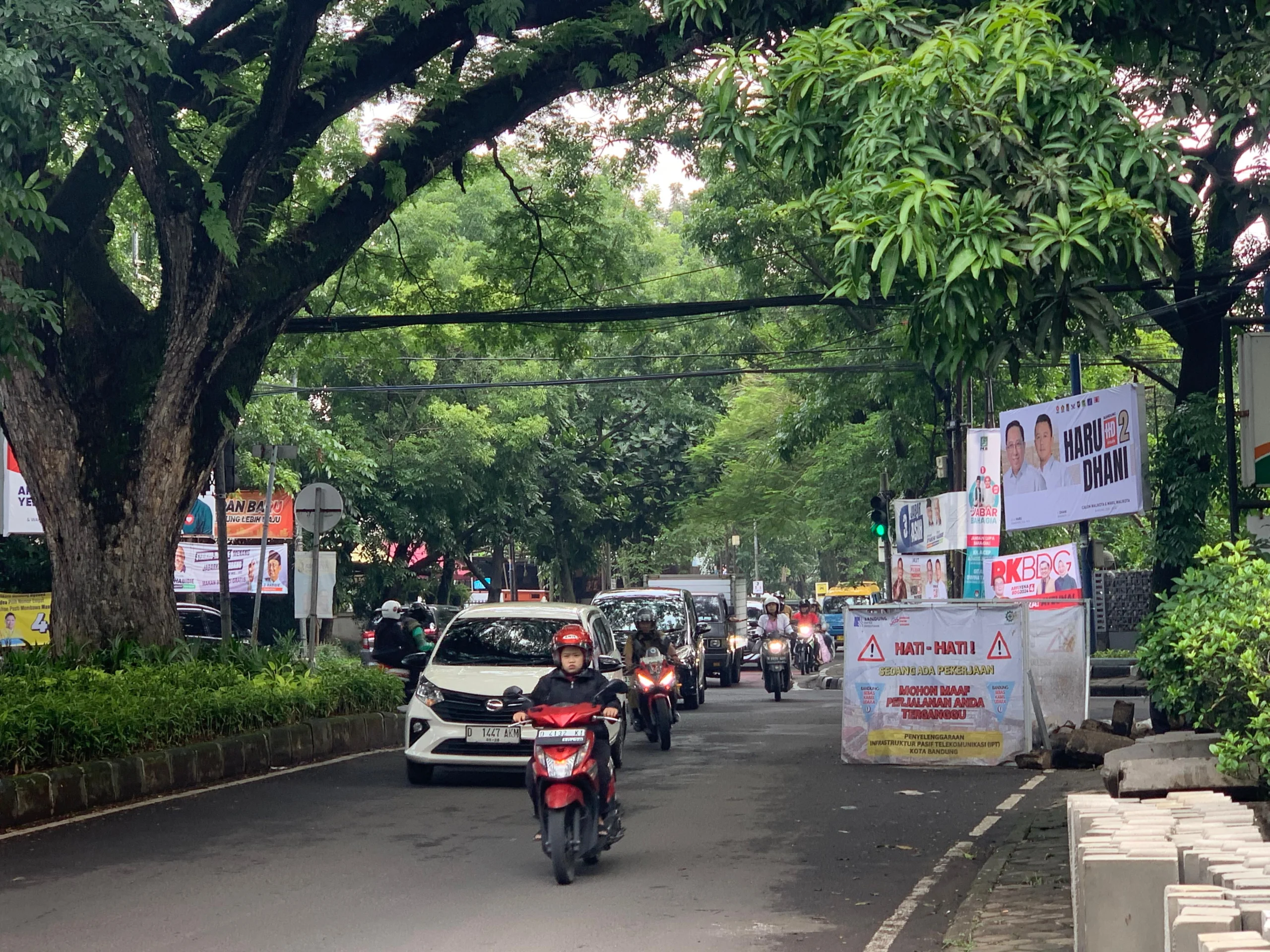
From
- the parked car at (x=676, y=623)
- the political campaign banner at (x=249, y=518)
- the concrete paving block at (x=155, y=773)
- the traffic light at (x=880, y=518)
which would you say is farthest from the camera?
the political campaign banner at (x=249, y=518)

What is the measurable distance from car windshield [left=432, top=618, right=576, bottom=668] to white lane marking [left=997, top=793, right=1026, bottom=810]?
4102mm

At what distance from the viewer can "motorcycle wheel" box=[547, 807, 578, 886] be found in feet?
27.9

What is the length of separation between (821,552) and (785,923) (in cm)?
7585

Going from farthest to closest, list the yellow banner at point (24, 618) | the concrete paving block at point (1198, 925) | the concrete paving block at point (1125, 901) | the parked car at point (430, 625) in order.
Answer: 1. the parked car at point (430, 625)
2. the yellow banner at point (24, 618)
3. the concrete paving block at point (1125, 901)
4. the concrete paving block at point (1198, 925)

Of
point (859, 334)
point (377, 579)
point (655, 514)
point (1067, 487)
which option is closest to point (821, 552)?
point (655, 514)

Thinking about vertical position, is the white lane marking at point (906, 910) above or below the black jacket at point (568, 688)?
below

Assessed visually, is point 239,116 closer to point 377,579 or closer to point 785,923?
point 785,923

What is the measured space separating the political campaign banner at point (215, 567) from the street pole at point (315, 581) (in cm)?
1024

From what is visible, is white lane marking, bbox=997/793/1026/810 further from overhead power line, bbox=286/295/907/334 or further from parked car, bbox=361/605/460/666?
parked car, bbox=361/605/460/666

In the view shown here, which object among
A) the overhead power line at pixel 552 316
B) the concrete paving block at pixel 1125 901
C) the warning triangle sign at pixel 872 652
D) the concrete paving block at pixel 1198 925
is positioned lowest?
the concrete paving block at pixel 1125 901


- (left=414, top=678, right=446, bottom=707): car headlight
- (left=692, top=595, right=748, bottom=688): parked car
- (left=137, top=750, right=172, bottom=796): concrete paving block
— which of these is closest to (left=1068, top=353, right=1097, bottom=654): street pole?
(left=692, top=595, right=748, bottom=688): parked car

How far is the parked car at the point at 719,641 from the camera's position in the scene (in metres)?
32.1

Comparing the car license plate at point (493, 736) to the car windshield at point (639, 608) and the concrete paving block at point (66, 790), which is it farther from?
the car windshield at point (639, 608)

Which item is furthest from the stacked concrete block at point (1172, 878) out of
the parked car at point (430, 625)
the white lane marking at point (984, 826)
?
the parked car at point (430, 625)
